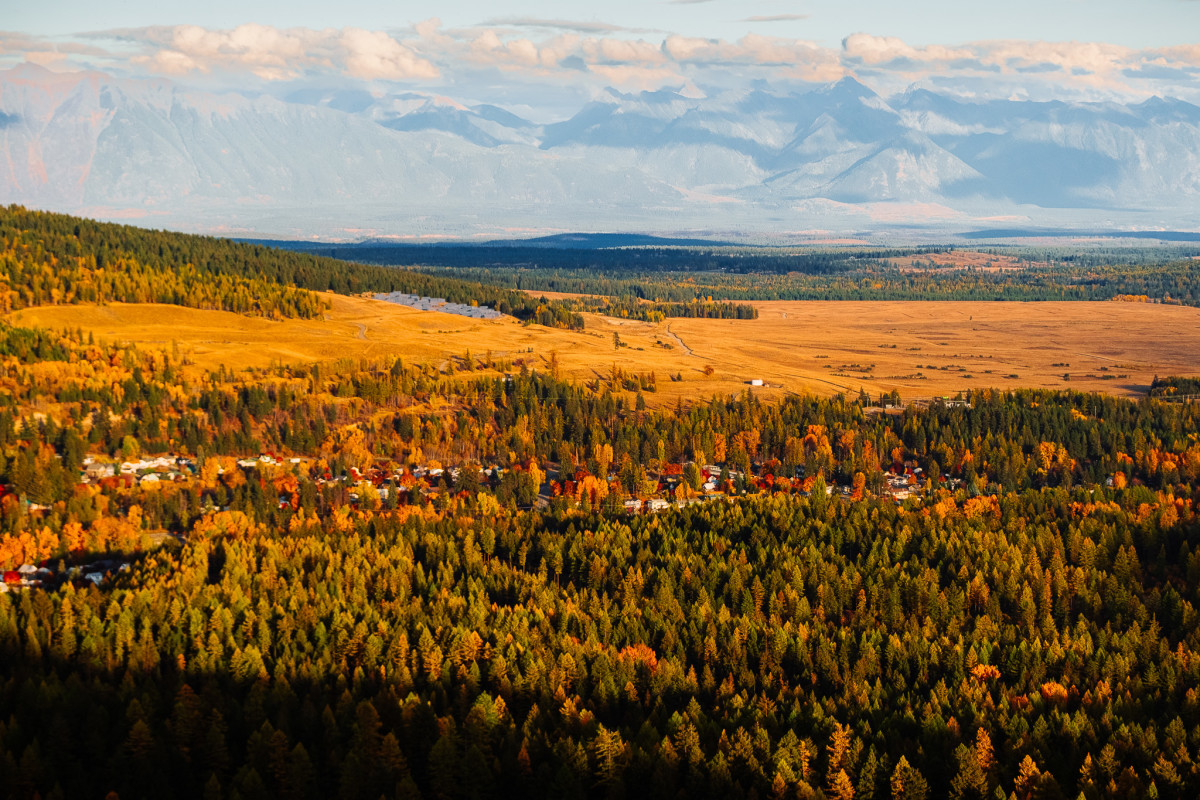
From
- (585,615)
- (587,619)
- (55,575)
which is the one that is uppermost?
(587,619)

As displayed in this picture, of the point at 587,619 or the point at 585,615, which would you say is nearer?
the point at 587,619

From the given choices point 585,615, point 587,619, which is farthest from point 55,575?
point 587,619

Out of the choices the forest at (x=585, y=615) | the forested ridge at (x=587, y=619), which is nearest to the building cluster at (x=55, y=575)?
the forest at (x=585, y=615)

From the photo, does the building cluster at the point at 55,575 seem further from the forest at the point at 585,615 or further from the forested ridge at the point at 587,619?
the forested ridge at the point at 587,619

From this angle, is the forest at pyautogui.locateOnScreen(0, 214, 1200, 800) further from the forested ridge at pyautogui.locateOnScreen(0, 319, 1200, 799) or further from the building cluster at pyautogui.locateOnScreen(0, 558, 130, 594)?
the building cluster at pyautogui.locateOnScreen(0, 558, 130, 594)

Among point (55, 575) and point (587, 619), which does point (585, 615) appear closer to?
point (587, 619)

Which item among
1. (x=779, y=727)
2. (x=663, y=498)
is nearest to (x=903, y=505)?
(x=663, y=498)

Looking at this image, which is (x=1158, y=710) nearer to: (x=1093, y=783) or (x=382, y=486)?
(x=1093, y=783)

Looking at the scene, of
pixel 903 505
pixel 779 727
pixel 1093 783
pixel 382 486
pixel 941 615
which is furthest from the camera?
pixel 382 486
